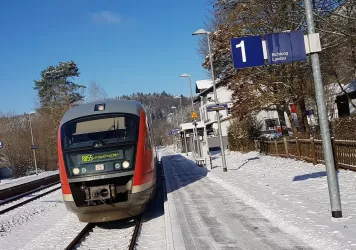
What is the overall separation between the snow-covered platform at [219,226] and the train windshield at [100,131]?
2196 mm

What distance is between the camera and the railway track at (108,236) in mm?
7559

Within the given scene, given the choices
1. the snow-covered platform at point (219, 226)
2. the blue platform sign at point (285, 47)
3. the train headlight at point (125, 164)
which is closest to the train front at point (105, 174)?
the train headlight at point (125, 164)

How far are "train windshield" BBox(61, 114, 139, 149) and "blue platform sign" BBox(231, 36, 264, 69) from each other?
3234 mm

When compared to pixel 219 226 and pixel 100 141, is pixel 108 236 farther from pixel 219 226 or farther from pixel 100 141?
pixel 219 226

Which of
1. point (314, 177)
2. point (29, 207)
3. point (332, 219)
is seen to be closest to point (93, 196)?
point (332, 219)

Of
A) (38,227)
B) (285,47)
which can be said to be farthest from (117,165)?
(285,47)

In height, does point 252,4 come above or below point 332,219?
above

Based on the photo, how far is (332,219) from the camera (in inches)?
255

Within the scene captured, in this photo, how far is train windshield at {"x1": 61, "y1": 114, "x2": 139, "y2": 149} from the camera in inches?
348

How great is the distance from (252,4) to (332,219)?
12.2 meters

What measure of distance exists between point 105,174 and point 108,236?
1.41 meters

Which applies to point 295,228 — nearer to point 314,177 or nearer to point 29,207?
point 314,177

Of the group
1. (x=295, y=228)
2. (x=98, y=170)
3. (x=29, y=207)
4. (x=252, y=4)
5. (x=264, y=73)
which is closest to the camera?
(x=295, y=228)

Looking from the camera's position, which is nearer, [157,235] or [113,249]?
[113,249]
